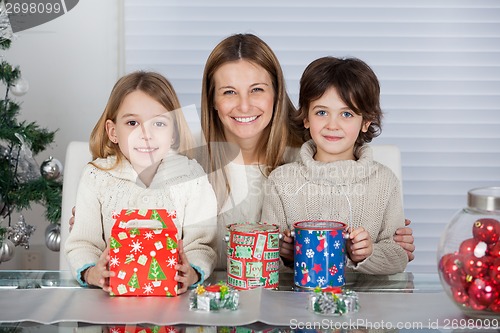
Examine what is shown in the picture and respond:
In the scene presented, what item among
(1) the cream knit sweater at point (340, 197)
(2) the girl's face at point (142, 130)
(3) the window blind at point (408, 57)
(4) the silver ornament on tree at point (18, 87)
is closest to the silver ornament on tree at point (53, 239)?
(4) the silver ornament on tree at point (18, 87)

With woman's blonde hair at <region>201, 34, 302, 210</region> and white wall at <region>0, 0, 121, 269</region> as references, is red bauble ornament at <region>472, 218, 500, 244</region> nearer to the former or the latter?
woman's blonde hair at <region>201, 34, 302, 210</region>

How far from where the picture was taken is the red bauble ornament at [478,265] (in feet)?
3.52

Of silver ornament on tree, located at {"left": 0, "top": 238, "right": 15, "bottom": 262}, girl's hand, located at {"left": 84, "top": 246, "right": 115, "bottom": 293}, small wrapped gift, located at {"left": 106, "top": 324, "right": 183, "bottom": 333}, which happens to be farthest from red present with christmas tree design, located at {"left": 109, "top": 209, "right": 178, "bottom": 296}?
silver ornament on tree, located at {"left": 0, "top": 238, "right": 15, "bottom": 262}

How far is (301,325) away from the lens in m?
1.13

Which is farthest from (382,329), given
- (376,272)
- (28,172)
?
(28,172)

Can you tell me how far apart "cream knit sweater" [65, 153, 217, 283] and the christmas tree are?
0.91m

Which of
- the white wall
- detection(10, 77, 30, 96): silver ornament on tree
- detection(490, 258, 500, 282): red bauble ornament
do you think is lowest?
detection(490, 258, 500, 282): red bauble ornament

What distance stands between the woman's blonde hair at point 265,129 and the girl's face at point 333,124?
197 millimetres

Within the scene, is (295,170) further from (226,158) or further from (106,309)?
(106,309)

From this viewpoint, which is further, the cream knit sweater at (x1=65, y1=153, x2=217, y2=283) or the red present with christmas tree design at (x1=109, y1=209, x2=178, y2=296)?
the cream knit sweater at (x1=65, y1=153, x2=217, y2=283)

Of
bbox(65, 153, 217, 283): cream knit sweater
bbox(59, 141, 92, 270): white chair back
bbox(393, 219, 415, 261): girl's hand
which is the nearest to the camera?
bbox(65, 153, 217, 283): cream knit sweater

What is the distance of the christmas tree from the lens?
255cm

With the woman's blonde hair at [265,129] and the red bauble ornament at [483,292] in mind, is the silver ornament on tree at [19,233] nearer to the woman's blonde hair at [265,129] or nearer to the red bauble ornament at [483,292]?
the woman's blonde hair at [265,129]

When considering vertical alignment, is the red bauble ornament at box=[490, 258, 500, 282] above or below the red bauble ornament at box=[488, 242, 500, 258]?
below
